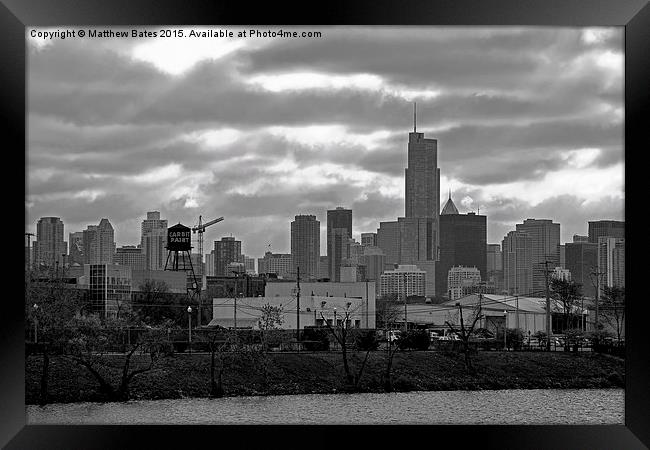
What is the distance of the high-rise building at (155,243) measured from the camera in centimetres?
554

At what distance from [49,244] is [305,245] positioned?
1822 mm

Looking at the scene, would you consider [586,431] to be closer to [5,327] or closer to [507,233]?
[507,233]

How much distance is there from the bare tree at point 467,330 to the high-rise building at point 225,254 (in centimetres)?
168

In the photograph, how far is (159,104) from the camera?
5.45 metres

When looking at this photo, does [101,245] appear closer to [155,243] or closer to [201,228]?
[155,243]

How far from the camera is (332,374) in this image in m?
6.02

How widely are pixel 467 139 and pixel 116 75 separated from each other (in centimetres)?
255

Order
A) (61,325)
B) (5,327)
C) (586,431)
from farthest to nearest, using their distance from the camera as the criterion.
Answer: (61,325) < (586,431) < (5,327)

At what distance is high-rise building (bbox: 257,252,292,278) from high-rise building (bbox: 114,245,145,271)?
33.9 inches

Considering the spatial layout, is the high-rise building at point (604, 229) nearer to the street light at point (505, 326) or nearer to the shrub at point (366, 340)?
the street light at point (505, 326)

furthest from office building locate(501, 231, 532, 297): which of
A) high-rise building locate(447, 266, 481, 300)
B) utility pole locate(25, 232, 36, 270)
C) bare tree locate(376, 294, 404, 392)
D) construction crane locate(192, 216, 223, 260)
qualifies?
utility pole locate(25, 232, 36, 270)

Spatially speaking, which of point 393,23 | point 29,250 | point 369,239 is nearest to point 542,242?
point 369,239

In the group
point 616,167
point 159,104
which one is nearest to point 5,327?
point 159,104

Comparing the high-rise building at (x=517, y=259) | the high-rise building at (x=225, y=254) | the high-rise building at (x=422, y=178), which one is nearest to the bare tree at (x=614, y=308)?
the high-rise building at (x=517, y=259)
